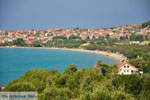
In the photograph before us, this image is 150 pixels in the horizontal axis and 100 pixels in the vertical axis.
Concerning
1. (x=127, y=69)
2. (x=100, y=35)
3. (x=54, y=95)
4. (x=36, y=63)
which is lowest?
(x=36, y=63)

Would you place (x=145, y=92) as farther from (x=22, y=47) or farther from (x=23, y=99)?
(x=22, y=47)

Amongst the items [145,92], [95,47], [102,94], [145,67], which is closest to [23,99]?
[102,94]

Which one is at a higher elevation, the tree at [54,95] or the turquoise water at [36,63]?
the tree at [54,95]

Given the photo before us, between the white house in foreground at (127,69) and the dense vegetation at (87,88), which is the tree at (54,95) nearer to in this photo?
the dense vegetation at (87,88)

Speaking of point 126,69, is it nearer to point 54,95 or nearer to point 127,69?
point 127,69

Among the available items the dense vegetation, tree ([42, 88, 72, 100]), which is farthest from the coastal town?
tree ([42, 88, 72, 100])

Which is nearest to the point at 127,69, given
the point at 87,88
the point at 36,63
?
the point at 87,88

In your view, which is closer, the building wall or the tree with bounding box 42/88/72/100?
the tree with bounding box 42/88/72/100

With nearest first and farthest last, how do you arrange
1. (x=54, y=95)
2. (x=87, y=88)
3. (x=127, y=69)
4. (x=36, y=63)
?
(x=54, y=95) → (x=87, y=88) → (x=127, y=69) → (x=36, y=63)

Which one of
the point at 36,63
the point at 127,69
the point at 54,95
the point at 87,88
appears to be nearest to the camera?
the point at 54,95

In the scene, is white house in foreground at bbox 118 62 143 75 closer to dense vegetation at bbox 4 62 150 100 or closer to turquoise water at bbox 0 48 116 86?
dense vegetation at bbox 4 62 150 100

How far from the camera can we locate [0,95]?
5527 mm

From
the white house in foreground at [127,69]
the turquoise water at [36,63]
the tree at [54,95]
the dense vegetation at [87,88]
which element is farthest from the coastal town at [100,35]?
the tree at [54,95]

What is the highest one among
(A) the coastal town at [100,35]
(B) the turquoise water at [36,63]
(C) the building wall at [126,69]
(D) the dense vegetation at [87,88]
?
(A) the coastal town at [100,35]
